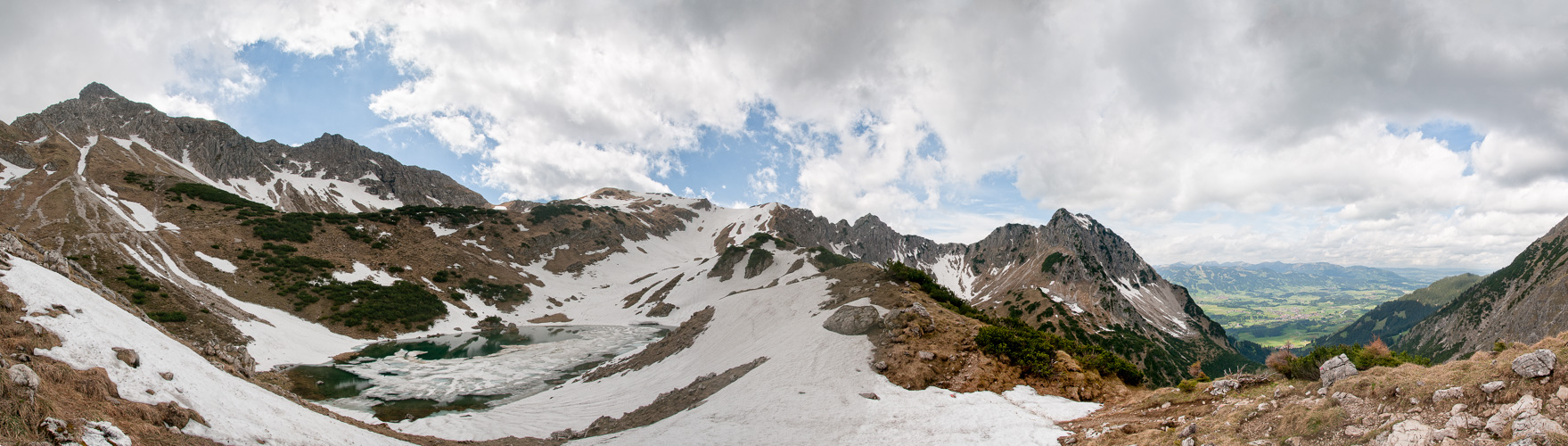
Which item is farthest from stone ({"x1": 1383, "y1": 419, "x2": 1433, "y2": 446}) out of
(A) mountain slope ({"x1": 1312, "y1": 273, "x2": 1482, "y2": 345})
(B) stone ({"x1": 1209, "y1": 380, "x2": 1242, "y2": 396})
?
(A) mountain slope ({"x1": 1312, "y1": 273, "x2": 1482, "y2": 345})

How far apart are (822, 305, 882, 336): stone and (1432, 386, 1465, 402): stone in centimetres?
1621

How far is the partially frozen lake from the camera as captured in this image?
91.9 feet

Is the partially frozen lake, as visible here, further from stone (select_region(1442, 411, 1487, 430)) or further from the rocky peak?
the rocky peak

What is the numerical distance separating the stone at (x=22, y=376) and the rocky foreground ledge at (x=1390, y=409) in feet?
61.2

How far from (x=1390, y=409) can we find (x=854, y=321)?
1690cm

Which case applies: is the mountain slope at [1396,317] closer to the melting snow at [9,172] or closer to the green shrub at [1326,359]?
the green shrub at [1326,359]

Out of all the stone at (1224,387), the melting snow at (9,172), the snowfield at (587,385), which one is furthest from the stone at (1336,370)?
the melting snow at (9,172)

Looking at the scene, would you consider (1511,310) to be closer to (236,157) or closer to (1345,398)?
(1345,398)

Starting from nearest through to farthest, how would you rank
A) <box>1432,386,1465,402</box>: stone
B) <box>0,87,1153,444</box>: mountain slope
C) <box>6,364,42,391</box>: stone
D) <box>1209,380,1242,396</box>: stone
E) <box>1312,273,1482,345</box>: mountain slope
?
1. <box>6,364,42,391</box>: stone
2. <box>1432,386,1465,402</box>: stone
3. <box>1209,380,1242,396</box>: stone
4. <box>0,87,1153,444</box>: mountain slope
5. <box>1312,273,1482,345</box>: mountain slope

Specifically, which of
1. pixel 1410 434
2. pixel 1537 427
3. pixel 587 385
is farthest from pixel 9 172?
pixel 1537 427

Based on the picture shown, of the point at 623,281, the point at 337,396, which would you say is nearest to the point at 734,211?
the point at 623,281

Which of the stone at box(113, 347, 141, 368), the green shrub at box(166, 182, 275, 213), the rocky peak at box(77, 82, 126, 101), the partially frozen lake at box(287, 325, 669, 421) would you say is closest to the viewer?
the stone at box(113, 347, 141, 368)

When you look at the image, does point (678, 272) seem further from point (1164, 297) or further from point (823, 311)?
point (1164, 297)

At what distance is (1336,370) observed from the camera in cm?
941
